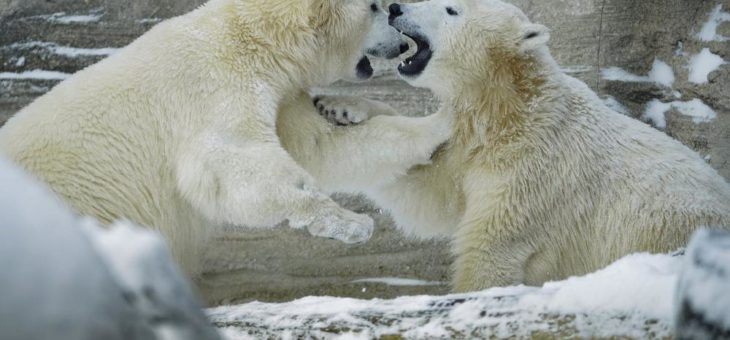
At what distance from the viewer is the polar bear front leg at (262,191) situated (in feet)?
13.7

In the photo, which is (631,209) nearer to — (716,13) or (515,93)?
(515,93)

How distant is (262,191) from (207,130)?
475 millimetres

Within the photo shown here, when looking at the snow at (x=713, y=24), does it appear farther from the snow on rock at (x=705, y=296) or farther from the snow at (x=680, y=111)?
the snow on rock at (x=705, y=296)

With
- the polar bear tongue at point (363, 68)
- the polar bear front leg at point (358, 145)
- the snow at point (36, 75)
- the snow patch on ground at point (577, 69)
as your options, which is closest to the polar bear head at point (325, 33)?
the polar bear tongue at point (363, 68)

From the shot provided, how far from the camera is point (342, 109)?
4.94 m

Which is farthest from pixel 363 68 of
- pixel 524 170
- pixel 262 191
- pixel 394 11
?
pixel 262 191

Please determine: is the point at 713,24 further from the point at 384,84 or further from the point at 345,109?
the point at 345,109

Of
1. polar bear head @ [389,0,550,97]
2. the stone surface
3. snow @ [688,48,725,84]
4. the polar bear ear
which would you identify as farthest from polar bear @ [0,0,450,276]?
snow @ [688,48,725,84]

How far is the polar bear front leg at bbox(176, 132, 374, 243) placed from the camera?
13.7 ft

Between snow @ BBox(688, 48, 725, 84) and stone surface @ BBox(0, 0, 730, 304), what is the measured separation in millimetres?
30

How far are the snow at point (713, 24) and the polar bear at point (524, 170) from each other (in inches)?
45.1

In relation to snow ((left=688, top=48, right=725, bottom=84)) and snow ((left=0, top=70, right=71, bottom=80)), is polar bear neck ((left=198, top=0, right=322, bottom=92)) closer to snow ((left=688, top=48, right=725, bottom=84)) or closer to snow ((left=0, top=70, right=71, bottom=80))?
snow ((left=0, top=70, right=71, bottom=80))

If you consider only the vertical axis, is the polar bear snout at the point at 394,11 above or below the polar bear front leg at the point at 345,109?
above

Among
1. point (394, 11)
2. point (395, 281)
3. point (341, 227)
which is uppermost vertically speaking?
point (394, 11)
